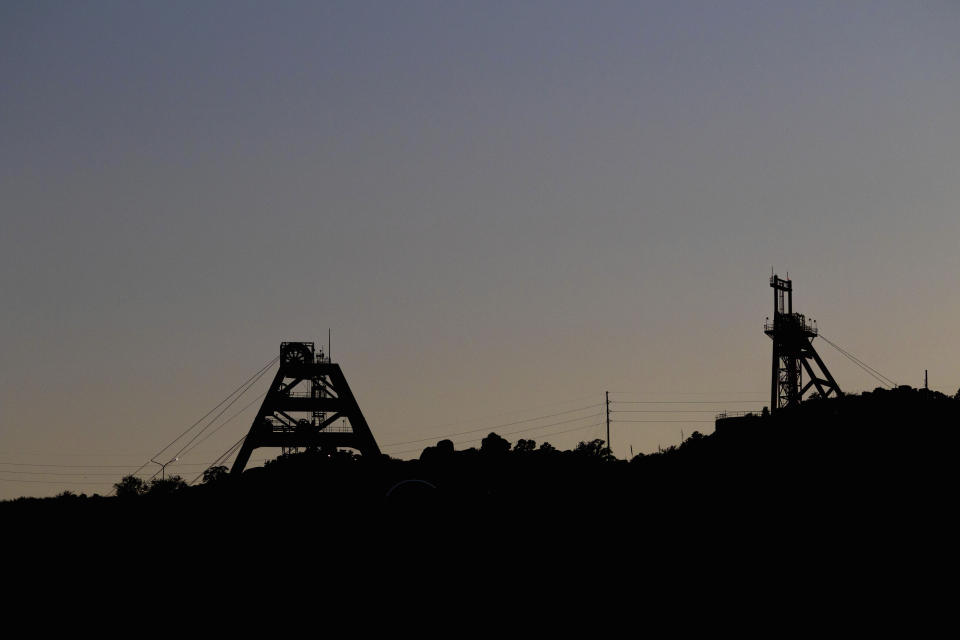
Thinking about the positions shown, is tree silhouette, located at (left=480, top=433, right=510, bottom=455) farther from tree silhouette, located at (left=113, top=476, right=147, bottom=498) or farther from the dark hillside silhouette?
tree silhouette, located at (left=113, top=476, right=147, bottom=498)

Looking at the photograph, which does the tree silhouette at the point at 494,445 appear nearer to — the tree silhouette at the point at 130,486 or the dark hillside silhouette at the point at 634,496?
the dark hillside silhouette at the point at 634,496

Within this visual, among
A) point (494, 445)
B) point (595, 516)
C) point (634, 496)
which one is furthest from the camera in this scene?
point (494, 445)

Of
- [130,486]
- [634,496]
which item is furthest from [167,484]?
[634,496]

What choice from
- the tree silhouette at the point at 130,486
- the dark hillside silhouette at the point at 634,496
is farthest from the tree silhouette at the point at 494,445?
the tree silhouette at the point at 130,486

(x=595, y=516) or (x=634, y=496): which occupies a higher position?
(x=634, y=496)

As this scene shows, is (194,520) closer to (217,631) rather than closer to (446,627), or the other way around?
(217,631)

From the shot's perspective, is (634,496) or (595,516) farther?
(634,496)

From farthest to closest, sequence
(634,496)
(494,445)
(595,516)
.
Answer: (494,445), (634,496), (595,516)

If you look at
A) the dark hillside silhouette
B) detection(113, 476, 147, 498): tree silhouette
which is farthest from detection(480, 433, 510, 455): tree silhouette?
detection(113, 476, 147, 498): tree silhouette

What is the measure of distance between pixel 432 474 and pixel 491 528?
13466 millimetres

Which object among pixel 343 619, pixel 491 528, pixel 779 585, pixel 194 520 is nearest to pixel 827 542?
pixel 779 585

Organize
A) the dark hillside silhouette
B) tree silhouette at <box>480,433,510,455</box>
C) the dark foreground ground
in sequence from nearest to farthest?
the dark foreground ground < the dark hillside silhouette < tree silhouette at <box>480,433,510,455</box>

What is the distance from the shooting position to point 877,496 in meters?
60.7

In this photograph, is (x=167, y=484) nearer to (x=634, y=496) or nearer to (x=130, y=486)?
(x=130, y=486)
